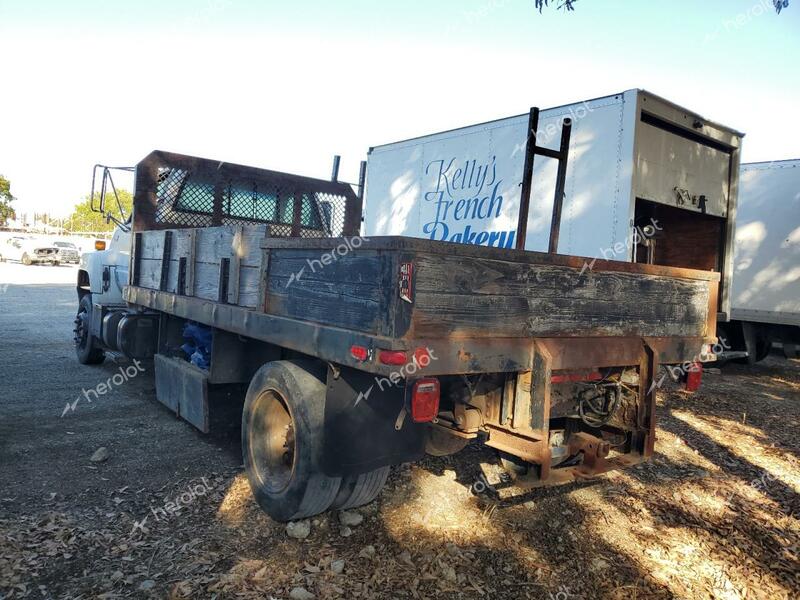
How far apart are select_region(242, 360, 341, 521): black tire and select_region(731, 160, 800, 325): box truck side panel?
8673 millimetres

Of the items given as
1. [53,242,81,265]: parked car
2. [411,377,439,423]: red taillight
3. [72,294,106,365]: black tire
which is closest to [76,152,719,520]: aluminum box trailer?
[411,377,439,423]: red taillight

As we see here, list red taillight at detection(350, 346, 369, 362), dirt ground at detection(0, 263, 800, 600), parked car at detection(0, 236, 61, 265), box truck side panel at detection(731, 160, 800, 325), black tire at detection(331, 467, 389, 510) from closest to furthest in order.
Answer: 1. red taillight at detection(350, 346, 369, 362)
2. dirt ground at detection(0, 263, 800, 600)
3. black tire at detection(331, 467, 389, 510)
4. box truck side panel at detection(731, 160, 800, 325)
5. parked car at detection(0, 236, 61, 265)

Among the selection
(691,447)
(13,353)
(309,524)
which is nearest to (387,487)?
(309,524)

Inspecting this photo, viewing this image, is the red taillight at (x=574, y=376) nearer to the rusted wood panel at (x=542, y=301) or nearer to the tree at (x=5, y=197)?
the rusted wood panel at (x=542, y=301)

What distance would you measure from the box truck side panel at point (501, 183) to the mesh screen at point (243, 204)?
1921mm

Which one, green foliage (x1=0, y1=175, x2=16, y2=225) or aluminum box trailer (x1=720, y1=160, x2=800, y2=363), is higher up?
green foliage (x1=0, y1=175, x2=16, y2=225)

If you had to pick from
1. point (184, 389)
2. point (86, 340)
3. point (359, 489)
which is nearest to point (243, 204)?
point (184, 389)

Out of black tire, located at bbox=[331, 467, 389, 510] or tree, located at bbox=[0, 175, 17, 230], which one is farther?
tree, located at bbox=[0, 175, 17, 230]

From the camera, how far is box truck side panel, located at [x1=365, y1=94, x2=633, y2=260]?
6.05 metres

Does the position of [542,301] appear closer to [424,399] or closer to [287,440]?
[424,399]

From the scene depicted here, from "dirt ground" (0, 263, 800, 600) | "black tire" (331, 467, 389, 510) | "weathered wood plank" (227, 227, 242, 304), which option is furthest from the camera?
"weathered wood plank" (227, 227, 242, 304)

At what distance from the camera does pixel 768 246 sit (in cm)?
927

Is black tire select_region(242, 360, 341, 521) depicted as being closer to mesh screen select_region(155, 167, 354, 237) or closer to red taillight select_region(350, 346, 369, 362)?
red taillight select_region(350, 346, 369, 362)

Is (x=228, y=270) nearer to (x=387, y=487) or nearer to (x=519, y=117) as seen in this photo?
(x=387, y=487)
